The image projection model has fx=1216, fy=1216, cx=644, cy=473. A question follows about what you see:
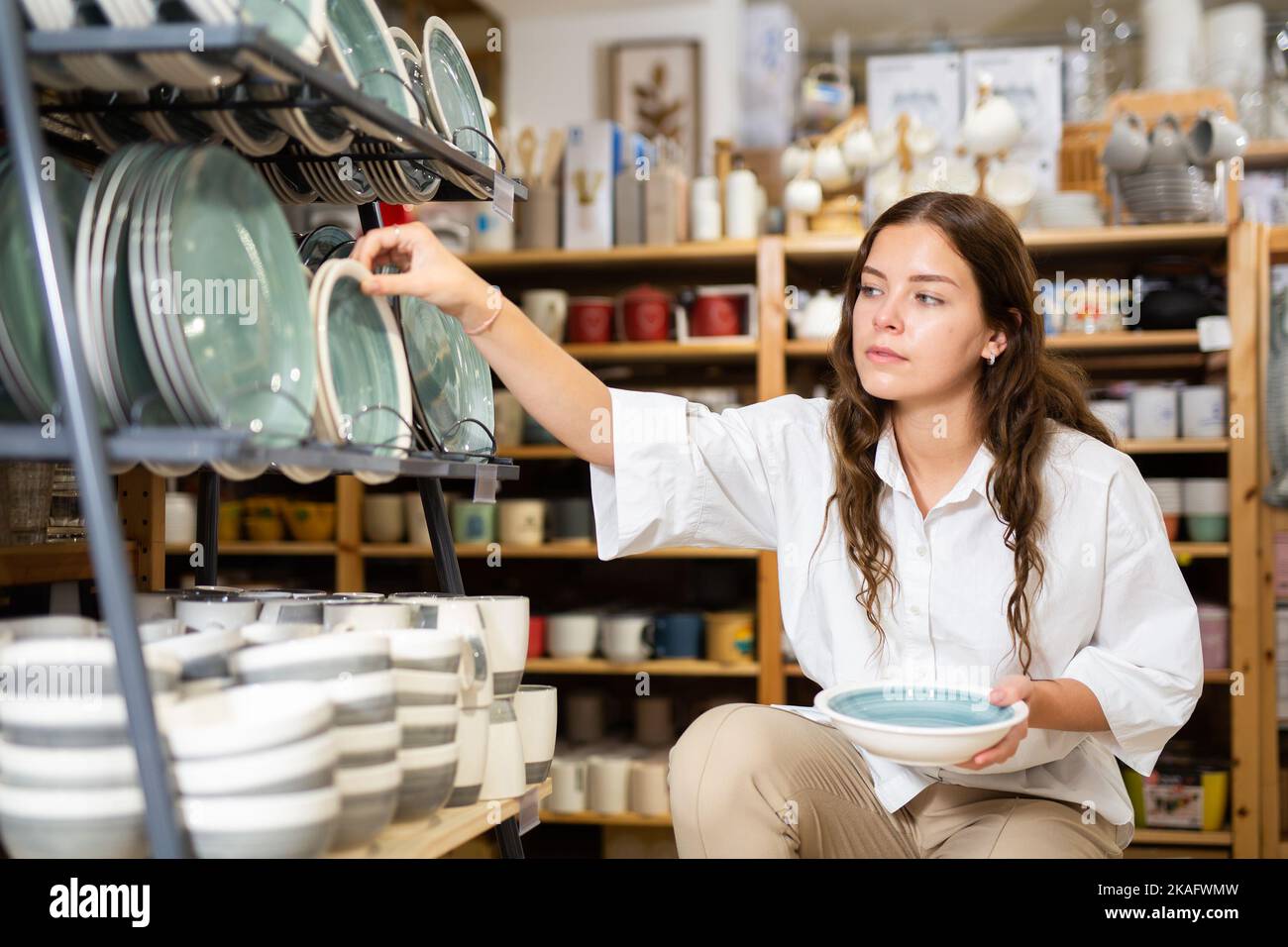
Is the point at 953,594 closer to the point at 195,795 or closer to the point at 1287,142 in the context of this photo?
the point at 195,795

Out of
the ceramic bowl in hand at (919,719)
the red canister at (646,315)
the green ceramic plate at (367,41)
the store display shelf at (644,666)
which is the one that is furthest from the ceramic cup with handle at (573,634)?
the green ceramic plate at (367,41)

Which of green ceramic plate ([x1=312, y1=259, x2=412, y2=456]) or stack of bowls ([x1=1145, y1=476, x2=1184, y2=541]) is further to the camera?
stack of bowls ([x1=1145, y1=476, x2=1184, y2=541])

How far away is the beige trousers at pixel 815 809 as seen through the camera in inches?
63.1

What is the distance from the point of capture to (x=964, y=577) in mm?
1774

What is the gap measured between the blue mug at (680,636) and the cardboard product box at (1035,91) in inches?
67.9

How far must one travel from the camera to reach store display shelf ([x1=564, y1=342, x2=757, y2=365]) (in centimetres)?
339

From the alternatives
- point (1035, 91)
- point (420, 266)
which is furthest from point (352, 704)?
point (1035, 91)

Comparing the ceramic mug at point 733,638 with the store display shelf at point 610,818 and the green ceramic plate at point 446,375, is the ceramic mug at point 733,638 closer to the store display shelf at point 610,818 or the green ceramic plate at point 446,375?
the store display shelf at point 610,818

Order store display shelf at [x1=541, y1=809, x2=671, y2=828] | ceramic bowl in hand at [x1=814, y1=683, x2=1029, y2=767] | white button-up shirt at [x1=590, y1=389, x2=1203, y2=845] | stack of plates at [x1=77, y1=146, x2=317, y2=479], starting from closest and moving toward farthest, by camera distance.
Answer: stack of plates at [x1=77, y1=146, x2=317, y2=479] < ceramic bowl in hand at [x1=814, y1=683, x2=1029, y2=767] < white button-up shirt at [x1=590, y1=389, x2=1203, y2=845] < store display shelf at [x1=541, y1=809, x2=671, y2=828]

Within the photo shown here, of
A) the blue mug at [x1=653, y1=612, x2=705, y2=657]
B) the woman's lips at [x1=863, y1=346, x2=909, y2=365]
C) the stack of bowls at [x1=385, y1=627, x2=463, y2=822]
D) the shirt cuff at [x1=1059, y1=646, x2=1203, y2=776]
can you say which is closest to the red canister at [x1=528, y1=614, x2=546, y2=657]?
the blue mug at [x1=653, y1=612, x2=705, y2=657]

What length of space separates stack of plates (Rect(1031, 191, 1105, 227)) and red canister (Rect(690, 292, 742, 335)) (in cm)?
90

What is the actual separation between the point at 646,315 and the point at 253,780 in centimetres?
259

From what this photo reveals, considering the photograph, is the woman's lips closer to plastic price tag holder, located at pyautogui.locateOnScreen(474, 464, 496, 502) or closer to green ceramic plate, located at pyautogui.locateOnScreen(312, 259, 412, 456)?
plastic price tag holder, located at pyautogui.locateOnScreen(474, 464, 496, 502)

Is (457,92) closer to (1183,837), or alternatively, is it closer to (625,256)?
(625,256)
